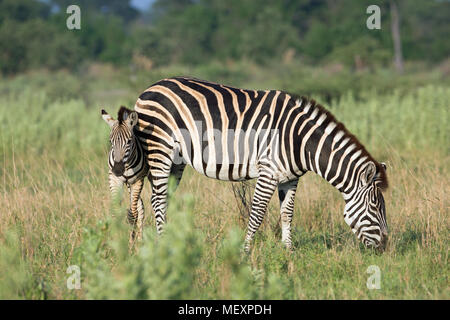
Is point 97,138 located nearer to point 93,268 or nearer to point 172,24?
point 93,268

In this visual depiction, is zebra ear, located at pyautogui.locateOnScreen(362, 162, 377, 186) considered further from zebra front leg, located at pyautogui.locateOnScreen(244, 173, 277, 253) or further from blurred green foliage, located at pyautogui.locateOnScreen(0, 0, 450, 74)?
blurred green foliage, located at pyautogui.locateOnScreen(0, 0, 450, 74)

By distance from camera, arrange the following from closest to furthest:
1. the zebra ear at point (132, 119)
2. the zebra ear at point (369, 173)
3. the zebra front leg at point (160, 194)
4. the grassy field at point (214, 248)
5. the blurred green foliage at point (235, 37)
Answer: the grassy field at point (214, 248)
the zebra ear at point (369, 173)
the zebra ear at point (132, 119)
the zebra front leg at point (160, 194)
the blurred green foliage at point (235, 37)

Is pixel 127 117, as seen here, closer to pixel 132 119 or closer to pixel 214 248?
pixel 132 119

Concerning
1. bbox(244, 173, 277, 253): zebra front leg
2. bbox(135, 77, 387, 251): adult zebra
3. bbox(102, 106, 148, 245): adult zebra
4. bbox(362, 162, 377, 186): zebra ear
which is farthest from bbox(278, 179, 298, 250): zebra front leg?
bbox(102, 106, 148, 245): adult zebra

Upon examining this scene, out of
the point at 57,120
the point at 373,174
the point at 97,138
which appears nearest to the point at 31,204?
the point at 373,174

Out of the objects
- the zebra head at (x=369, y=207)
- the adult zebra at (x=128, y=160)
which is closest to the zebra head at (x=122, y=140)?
the adult zebra at (x=128, y=160)

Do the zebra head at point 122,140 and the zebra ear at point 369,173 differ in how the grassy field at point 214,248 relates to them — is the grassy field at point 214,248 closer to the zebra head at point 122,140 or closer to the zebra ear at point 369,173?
the zebra head at point 122,140

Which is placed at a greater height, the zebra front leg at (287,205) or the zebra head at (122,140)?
the zebra head at (122,140)

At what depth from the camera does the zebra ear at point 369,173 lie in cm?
507

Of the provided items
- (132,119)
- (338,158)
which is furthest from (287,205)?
(132,119)

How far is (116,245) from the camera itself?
3539mm

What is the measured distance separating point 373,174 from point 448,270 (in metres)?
1.11

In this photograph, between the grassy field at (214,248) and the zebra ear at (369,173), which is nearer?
the grassy field at (214,248)

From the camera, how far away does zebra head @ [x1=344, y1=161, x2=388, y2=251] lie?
5172 mm
